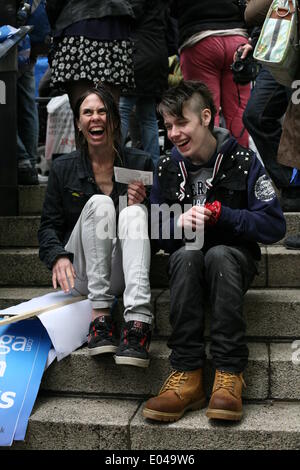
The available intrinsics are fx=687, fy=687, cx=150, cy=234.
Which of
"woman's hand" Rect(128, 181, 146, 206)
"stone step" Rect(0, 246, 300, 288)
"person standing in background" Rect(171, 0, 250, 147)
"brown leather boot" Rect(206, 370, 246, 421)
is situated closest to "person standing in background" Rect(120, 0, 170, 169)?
"person standing in background" Rect(171, 0, 250, 147)

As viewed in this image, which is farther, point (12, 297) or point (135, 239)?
point (12, 297)

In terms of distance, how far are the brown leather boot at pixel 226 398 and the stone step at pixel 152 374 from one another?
227 millimetres

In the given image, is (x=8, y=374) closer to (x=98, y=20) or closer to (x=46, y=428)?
(x=46, y=428)

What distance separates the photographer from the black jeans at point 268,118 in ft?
12.7

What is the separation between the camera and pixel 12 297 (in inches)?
141

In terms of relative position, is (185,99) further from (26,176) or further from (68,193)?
(26,176)

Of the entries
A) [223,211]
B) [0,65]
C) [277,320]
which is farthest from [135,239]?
[0,65]

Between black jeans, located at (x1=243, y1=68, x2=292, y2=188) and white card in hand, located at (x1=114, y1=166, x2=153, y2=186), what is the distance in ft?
3.64

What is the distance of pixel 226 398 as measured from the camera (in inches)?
105

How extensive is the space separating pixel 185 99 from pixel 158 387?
1.28 metres

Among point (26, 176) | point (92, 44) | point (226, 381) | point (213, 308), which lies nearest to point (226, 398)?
point (226, 381)

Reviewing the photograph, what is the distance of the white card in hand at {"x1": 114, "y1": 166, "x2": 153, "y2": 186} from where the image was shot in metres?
2.96

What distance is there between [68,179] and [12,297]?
2.27ft

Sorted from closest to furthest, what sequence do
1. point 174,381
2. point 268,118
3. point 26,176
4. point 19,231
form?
1. point 174,381
2. point 268,118
3. point 19,231
4. point 26,176
